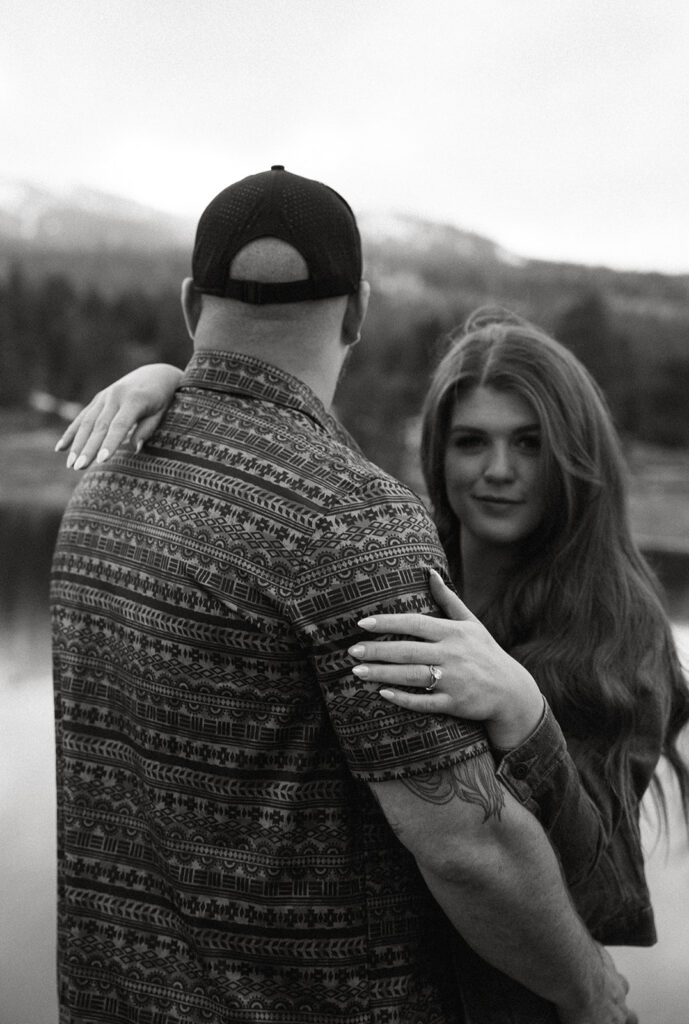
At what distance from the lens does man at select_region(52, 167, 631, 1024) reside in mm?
872

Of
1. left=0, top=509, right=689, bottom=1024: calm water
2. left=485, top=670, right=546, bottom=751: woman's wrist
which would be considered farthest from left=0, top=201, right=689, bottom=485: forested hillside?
left=485, top=670, right=546, bottom=751: woman's wrist

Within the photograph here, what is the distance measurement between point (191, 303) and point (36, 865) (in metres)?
3.09

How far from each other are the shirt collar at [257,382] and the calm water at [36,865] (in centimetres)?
114

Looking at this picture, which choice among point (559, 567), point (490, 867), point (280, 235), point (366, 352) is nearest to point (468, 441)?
point (559, 567)

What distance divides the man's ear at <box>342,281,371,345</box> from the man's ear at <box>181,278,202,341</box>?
0.62 feet

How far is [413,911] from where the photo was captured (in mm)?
973

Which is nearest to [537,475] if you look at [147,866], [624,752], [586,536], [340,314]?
[586,536]

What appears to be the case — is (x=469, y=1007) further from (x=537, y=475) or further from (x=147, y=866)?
(x=537, y=475)

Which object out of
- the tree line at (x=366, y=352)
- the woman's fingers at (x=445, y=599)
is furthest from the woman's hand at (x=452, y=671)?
the tree line at (x=366, y=352)

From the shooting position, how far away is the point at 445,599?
2.97 ft

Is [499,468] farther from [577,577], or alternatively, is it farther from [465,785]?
[465,785]

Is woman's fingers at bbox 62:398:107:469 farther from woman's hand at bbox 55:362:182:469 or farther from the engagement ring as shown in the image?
the engagement ring

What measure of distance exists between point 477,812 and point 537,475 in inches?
36.7

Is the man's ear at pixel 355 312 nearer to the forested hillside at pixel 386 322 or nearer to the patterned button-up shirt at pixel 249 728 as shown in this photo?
the patterned button-up shirt at pixel 249 728
